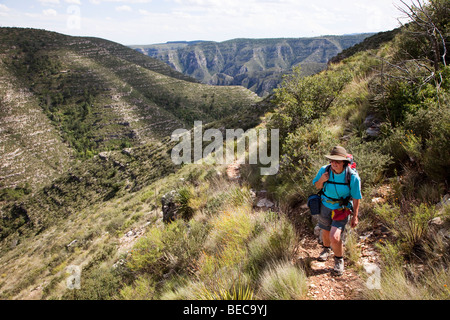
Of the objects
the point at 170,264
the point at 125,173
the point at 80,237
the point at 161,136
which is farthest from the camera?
the point at 161,136

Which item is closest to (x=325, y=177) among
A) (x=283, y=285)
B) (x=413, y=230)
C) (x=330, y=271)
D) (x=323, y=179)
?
(x=323, y=179)

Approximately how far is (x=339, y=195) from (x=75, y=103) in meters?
111

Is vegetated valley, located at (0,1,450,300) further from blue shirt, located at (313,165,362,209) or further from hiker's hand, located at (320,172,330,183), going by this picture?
hiker's hand, located at (320,172,330,183)

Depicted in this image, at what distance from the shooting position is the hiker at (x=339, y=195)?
313 centimetres

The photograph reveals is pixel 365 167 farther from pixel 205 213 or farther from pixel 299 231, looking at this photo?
pixel 205 213

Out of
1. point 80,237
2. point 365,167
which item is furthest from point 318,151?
point 80,237

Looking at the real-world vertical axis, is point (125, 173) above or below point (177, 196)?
below

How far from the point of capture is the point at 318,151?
17.3 ft

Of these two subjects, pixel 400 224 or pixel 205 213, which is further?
pixel 205 213

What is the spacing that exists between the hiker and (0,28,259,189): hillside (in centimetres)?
7346

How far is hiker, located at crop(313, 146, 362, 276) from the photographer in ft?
10.3

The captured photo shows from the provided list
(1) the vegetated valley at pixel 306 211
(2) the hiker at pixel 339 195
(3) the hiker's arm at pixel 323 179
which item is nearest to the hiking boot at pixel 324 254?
(2) the hiker at pixel 339 195

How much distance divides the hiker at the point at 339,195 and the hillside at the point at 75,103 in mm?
73463

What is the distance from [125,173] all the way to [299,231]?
140ft
